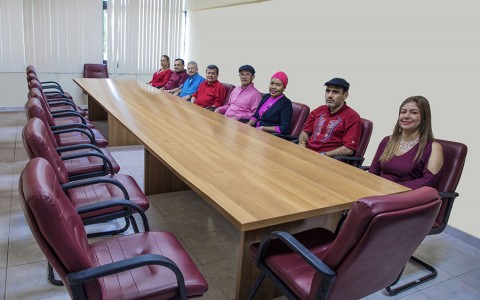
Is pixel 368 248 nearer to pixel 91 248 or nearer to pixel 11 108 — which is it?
pixel 91 248

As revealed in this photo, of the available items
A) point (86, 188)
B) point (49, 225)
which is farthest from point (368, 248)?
point (86, 188)

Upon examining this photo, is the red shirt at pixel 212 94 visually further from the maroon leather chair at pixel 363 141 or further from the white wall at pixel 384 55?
the maroon leather chair at pixel 363 141

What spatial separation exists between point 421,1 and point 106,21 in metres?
5.69

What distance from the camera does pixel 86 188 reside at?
224cm

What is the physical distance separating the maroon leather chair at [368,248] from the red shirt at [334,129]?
1.69 metres

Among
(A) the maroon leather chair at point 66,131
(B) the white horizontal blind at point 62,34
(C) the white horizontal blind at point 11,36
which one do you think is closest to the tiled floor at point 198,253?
(A) the maroon leather chair at point 66,131

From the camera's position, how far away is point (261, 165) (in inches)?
83.6

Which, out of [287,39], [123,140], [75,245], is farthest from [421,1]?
[123,140]

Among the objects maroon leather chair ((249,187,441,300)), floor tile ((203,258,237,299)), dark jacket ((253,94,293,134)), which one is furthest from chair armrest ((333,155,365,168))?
maroon leather chair ((249,187,441,300))

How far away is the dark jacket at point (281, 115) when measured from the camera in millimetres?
3668

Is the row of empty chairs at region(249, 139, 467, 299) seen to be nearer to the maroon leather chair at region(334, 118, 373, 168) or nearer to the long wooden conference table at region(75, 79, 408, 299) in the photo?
the long wooden conference table at region(75, 79, 408, 299)

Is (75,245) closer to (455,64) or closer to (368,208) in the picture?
(368,208)

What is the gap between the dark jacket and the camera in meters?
3.67

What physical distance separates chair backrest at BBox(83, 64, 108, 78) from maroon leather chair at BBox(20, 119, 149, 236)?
5128 mm
